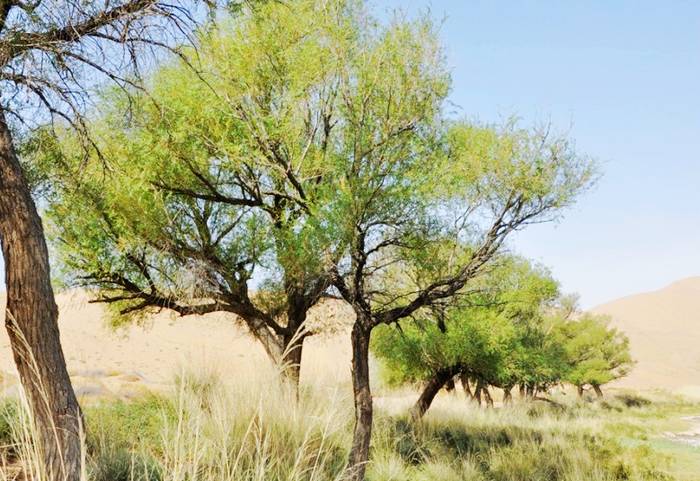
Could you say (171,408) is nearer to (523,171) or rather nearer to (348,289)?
(348,289)

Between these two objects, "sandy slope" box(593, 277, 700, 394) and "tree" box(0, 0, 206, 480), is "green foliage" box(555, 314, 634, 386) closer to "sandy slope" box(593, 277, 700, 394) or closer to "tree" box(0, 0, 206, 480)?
"sandy slope" box(593, 277, 700, 394)

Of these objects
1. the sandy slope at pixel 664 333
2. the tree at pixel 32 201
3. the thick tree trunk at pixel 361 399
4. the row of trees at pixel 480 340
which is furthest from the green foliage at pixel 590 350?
the tree at pixel 32 201

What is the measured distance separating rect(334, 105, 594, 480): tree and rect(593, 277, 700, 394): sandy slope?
59.6 meters

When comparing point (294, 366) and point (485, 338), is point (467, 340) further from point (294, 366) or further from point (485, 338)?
point (294, 366)

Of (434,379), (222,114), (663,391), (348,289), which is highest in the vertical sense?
(222,114)

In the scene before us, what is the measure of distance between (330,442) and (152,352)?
49.6 meters

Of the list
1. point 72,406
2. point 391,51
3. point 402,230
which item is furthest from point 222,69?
point 72,406

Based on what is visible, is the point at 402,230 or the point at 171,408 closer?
the point at 402,230

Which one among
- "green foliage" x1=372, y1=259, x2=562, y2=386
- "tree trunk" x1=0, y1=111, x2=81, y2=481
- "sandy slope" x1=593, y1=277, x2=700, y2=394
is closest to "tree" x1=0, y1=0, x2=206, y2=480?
"tree trunk" x1=0, y1=111, x2=81, y2=481

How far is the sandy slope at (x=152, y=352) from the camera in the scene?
1310cm

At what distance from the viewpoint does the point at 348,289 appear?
11031 mm

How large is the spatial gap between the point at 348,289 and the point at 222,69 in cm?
503

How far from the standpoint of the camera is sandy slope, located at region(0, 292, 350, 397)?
13.1 m

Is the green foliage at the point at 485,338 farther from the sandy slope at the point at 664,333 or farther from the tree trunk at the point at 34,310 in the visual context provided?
the sandy slope at the point at 664,333
